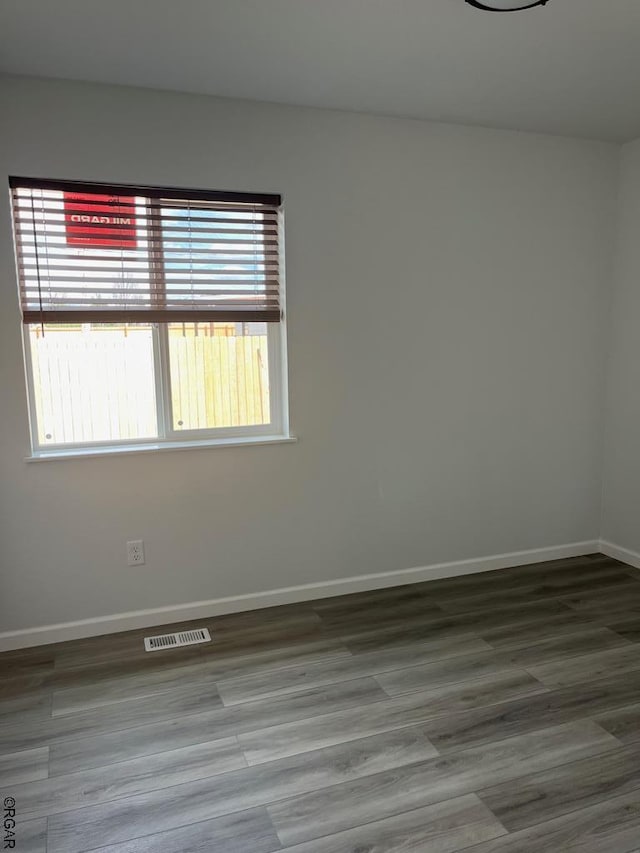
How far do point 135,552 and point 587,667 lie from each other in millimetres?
2154

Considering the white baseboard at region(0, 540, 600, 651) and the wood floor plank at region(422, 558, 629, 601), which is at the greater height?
the white baseboard at region(0, 540, 600, 651)

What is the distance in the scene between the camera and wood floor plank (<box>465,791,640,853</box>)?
1.73m

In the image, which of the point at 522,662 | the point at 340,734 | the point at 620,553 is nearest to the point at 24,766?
the point at 340,734

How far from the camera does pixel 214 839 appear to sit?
1.76 meters

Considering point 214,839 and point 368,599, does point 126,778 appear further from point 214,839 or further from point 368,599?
point 368,599

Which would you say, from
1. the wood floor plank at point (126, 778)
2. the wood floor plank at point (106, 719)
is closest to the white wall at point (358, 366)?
the wood floor plank at point (106, 719)

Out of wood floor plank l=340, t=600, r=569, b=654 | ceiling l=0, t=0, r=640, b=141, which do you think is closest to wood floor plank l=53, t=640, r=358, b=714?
wood floor plank l=340, t=600, r=569, b=654

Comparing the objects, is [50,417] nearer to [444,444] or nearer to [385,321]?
[385,321]

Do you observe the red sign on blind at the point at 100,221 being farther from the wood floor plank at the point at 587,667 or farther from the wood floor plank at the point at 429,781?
the wood floor plank at the point at 587,667

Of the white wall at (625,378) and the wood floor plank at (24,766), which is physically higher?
the white wall at (625,378)

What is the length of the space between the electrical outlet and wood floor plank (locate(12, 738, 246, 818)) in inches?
42.4

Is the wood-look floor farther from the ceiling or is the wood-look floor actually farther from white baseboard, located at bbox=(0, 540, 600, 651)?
the ceiling

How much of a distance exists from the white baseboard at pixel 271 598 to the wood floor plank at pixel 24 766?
816mm

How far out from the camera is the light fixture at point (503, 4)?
6.65ft
